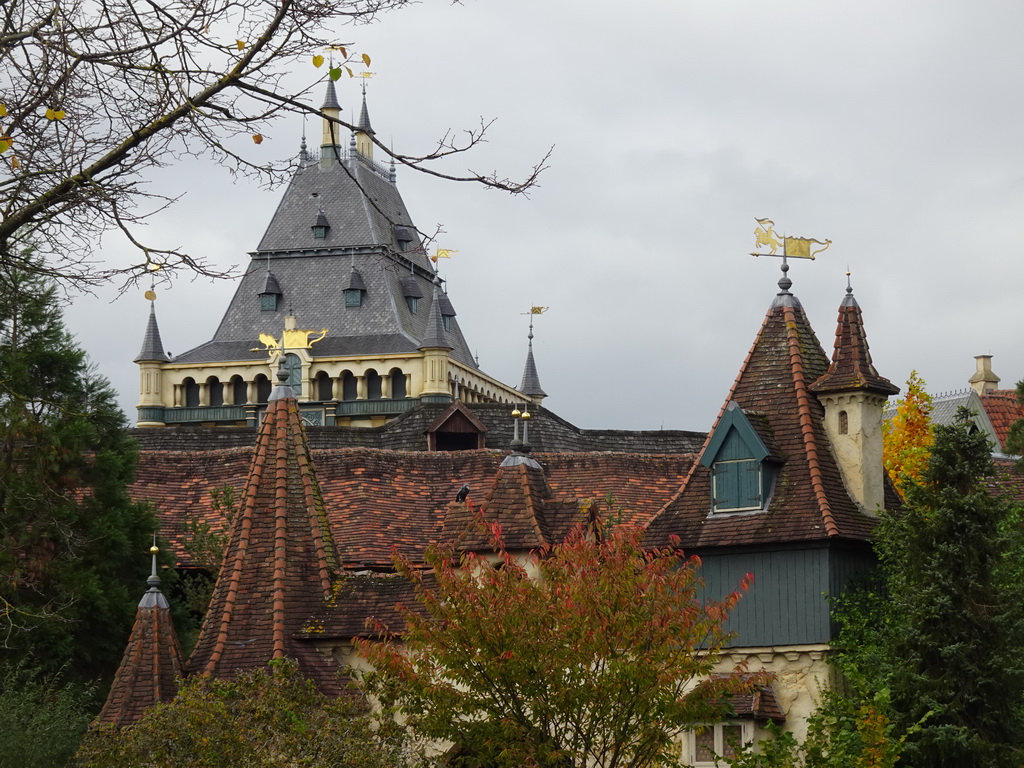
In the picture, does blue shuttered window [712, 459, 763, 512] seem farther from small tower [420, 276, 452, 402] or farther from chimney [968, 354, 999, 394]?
small tower [420, 276, 452, 402]

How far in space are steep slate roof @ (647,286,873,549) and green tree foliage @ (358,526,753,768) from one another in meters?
5.18

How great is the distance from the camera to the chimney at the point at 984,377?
101812 millimetres

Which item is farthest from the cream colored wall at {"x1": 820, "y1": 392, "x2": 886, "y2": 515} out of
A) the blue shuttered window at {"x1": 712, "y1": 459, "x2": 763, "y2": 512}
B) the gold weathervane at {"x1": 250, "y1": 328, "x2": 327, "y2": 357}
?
the gold weathervane at {"x1": 250, "y1": 328, "x2": 327, "y2": 357}

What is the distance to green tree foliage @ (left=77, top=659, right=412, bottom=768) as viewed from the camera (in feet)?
79.2

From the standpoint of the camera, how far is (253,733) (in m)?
24.8

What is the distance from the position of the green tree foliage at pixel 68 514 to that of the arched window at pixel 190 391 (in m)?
91.3

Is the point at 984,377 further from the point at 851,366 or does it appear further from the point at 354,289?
the point at 851,366

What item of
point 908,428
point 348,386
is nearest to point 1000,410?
point 908,428

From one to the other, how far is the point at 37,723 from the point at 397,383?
334 feet

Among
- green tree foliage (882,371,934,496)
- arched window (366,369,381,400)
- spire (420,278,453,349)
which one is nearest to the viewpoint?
green tree foliage (882,371,934,496)

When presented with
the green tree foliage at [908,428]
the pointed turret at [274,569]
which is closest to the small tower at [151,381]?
the green tree foliage at [908,428]

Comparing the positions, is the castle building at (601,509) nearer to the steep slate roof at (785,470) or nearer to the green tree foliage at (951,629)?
the steep slate roof at (785,470)

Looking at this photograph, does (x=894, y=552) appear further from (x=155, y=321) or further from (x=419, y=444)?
(x=155, y=321)

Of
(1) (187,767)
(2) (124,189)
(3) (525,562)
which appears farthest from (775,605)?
(2) (124,189)
